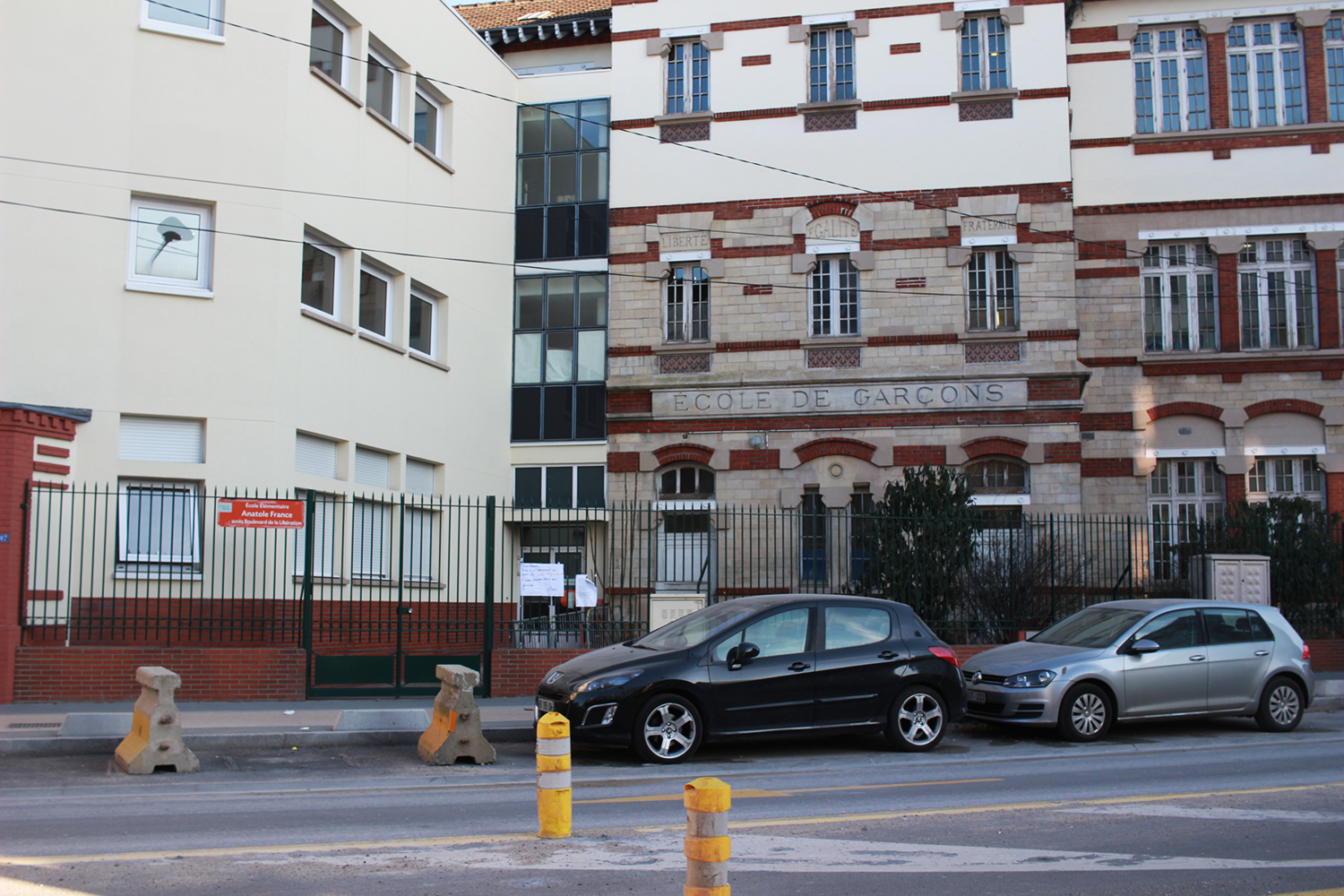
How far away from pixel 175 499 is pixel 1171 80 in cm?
1967

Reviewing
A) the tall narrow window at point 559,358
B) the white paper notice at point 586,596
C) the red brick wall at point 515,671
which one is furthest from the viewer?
the tall narrow window at point 559,358

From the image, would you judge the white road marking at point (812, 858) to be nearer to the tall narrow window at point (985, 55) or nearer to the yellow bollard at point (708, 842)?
the yellow bollard at point (708, 842)

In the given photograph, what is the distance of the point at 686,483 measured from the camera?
22.9 metres

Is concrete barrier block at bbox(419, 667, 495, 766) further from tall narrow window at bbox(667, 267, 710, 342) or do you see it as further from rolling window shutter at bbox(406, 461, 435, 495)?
tall narrow window at bbox(667, 267, 710, 342)

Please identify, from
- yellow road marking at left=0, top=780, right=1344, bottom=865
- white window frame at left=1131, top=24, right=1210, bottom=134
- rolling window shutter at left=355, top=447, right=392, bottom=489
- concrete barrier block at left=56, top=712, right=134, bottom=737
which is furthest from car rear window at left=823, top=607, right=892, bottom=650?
white window frame at left=1131, top=24, right=1210, bottom=134

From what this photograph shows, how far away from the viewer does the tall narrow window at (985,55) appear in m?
22.5

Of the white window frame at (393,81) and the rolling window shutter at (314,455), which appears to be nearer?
the rolling window shutter at (314,455)

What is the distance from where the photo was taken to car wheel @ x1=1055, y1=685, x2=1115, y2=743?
1212 cm

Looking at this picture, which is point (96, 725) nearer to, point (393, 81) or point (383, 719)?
point (383, 719)

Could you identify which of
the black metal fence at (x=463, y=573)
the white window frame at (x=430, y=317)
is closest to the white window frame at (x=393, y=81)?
the white window frame at (x=430, y=317)

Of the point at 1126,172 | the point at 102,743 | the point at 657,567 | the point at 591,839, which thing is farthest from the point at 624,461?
the point at 591,839

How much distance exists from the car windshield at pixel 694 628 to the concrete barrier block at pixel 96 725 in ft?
16.3

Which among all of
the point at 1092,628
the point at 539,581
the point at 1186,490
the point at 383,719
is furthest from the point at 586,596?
the point at 1186,490

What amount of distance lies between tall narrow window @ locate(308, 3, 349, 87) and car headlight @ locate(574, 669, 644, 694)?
11852 millimetres
